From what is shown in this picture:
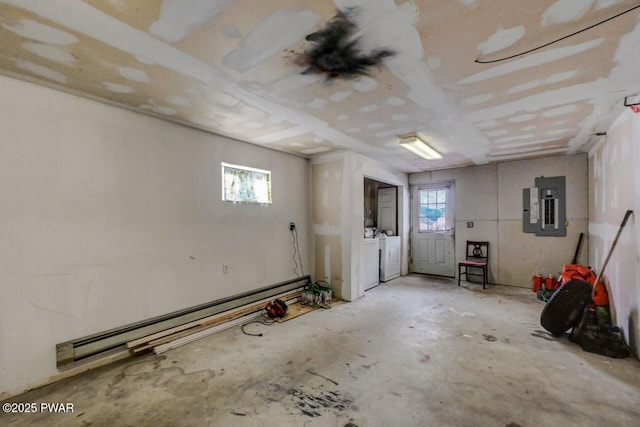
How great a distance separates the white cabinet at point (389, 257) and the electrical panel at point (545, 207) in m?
2.55

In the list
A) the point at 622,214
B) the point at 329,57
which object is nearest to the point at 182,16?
the point at 329,57

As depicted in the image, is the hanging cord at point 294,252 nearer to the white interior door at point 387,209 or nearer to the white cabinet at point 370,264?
the white cabinet at point 370,264

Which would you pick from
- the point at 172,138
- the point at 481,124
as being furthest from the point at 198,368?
the point at 481,124

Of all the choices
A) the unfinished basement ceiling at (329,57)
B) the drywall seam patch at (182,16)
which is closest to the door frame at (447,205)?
the unfinished basement ceiling at (329,57)

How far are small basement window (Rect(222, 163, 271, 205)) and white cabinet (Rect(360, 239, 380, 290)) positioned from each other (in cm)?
207

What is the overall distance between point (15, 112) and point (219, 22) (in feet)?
6.75

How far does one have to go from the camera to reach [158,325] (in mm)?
2986

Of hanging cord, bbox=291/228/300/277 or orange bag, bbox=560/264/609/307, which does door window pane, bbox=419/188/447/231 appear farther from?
hanging cord, bbox=291/228/300/277

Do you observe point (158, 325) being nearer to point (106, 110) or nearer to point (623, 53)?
point (106, 110)

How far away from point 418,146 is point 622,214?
2.43 metres

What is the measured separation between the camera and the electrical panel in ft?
16.3

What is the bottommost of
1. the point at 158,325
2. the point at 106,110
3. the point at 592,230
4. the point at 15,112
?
the point at 158,325

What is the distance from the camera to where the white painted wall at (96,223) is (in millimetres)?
2199

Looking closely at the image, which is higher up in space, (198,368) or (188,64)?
(188,64)
